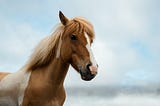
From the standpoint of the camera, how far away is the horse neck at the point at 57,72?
564 cm

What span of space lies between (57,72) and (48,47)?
438 millimetres

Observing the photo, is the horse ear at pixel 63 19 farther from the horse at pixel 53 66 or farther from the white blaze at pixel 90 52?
the white blaze at pixel 90 52

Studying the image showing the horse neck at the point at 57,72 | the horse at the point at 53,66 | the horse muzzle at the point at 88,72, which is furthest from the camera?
the horse neck at the point at 57,72

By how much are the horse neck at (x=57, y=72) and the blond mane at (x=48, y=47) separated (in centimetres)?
17

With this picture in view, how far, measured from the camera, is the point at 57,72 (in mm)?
5660

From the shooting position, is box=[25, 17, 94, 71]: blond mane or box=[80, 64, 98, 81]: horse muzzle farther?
box=[25, 17, 94, 71]: blond mane

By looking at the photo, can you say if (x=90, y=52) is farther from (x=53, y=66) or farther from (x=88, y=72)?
(x=53, y=66)

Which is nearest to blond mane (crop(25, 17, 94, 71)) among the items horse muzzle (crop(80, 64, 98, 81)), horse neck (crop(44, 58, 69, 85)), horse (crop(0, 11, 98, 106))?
horse (crop(0, 11, 98, 106))

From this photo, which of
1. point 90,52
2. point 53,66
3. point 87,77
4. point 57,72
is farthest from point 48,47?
point 87,77

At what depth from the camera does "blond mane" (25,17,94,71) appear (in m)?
5.65

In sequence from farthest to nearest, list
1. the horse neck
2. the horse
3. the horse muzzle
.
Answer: the horse neck, the horse, the horse muzzle

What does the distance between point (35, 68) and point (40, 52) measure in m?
0.26

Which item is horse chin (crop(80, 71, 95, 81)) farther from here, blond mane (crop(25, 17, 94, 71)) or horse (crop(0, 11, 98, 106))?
blond mane (crop(25, 17, 94, 71))

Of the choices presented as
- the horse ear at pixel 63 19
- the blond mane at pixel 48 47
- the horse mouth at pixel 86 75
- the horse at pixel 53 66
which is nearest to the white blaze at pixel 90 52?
the horse at pixel 53 66
